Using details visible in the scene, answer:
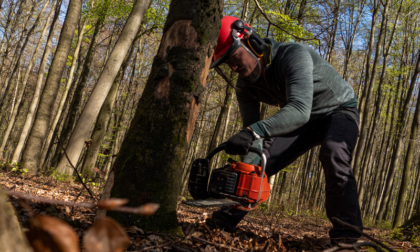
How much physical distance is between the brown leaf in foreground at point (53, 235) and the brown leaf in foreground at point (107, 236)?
28mm

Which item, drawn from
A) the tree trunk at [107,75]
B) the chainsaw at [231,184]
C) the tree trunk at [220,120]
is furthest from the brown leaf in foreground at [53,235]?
the tree trunk at [220,120]

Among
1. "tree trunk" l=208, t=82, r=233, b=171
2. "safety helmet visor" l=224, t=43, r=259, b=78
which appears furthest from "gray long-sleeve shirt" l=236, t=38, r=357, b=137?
"tree trunk" l=208, t=82, r=233, b=171

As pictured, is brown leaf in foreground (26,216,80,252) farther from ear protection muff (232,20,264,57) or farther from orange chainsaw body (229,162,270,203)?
ear protection muff (232,20,264,57)

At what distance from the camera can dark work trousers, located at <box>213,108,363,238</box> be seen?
2.46 metres

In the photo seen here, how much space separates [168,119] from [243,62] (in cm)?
123

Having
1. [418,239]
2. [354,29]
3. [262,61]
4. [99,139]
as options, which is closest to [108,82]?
[99,139]

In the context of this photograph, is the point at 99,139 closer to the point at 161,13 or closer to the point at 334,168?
the point at 161,13

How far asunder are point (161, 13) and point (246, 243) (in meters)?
11.6

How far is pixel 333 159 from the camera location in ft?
8.32

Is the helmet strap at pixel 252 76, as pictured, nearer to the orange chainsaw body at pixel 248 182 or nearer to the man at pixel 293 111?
the man at pixel 293 111

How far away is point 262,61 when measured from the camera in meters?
2.91

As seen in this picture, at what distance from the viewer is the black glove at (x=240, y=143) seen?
86.3 inches

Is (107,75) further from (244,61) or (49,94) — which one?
(244,61)

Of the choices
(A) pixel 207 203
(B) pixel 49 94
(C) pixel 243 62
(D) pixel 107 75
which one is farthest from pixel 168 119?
(B) pixel 49 94
